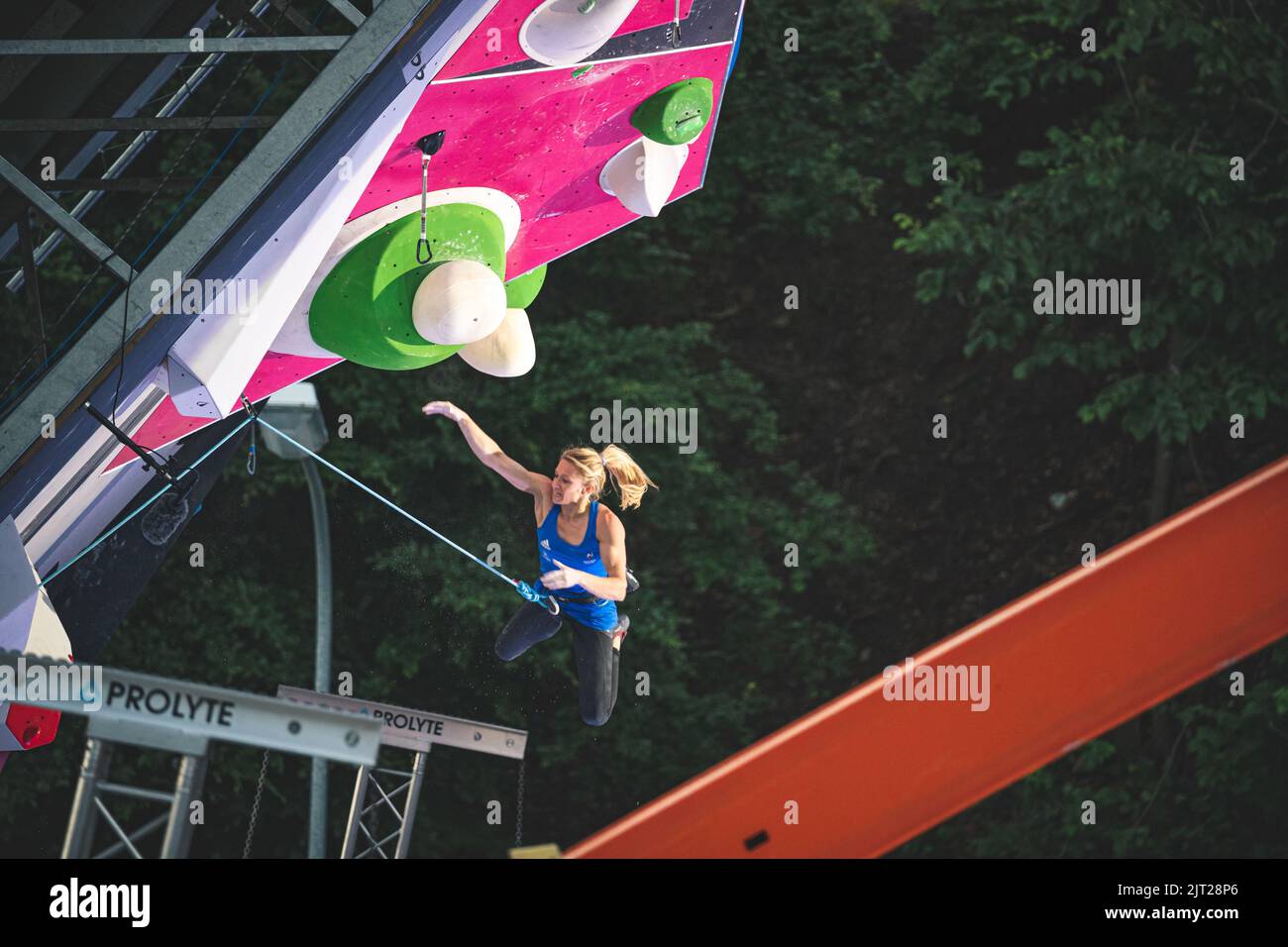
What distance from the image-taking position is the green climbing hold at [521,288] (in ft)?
26.6

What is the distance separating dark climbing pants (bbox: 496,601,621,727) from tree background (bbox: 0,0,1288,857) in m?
3.67

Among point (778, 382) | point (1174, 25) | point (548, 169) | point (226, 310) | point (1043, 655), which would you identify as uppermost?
point (1174, 25)

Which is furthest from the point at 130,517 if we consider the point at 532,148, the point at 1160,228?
the point at 1160,228

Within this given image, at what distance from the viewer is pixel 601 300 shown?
1579 centimetres

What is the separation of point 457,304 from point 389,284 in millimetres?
376

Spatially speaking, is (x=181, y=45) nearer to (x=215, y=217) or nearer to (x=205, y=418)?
(x=215, y=217)

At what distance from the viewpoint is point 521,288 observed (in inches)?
321

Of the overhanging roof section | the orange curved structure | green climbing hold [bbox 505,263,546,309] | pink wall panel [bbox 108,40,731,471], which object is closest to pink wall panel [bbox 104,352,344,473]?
pink wall panel [bbox 108,40,731,471]

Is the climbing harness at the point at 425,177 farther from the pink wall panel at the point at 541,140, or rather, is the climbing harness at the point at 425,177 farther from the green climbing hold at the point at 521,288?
the green climbing hold at the point at 521,288

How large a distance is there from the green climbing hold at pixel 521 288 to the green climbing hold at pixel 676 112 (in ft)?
3.31

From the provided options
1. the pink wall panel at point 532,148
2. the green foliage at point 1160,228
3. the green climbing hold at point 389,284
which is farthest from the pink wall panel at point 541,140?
the green foliage at point 1160,228
